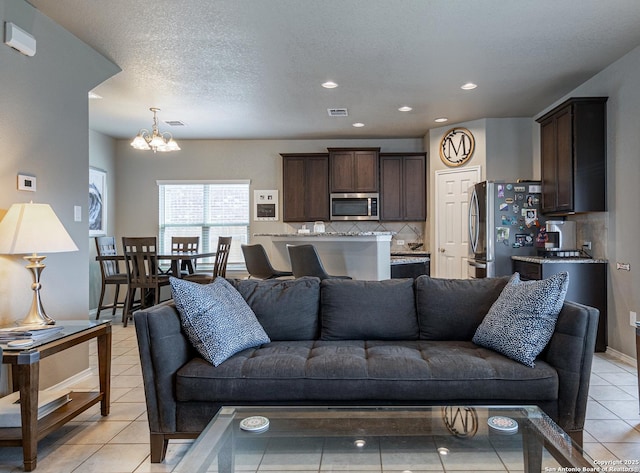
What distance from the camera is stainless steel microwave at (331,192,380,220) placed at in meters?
6.97

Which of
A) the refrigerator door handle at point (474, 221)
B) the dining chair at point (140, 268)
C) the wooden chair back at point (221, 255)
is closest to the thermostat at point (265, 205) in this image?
the wooden chair back at point (221, 255)

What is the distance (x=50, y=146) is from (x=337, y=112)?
3.53 meters

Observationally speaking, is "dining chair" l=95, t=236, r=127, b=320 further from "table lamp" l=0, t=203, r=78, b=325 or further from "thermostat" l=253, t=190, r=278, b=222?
"table lamp" l=0, t=203, r=78, b=325

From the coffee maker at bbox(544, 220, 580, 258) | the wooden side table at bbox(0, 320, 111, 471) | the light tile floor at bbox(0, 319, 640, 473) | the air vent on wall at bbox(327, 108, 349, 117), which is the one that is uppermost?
the air vent on wall at bbox(327, 108, 349, 117)

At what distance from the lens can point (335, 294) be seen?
2.79m

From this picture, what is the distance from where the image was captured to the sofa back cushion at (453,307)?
2.67m

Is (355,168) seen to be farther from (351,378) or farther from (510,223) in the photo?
(351,378)

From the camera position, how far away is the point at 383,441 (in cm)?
164

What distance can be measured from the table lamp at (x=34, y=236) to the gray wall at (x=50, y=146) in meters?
0.37

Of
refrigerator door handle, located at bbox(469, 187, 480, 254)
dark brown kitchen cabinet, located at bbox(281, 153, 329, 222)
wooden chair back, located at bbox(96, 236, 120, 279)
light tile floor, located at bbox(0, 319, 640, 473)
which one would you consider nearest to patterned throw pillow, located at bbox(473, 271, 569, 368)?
light tile floor, located at bbox(0, 319, 640, 473)

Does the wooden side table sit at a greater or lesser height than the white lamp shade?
lesser

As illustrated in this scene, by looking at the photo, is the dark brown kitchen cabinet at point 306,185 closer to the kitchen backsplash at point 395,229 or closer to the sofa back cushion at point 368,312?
the kitchen backsplash at point 395,229

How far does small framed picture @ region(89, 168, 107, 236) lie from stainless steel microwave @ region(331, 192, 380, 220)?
12.1 ft

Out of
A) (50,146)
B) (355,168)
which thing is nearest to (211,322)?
(50,146)
